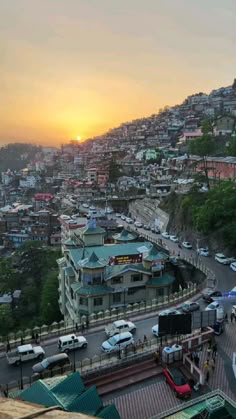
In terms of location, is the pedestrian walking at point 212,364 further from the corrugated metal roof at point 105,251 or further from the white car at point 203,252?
the white car at point 203,252

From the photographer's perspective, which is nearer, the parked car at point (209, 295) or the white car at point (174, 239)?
the parked car at point (209, 295)

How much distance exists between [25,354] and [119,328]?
14.9ft

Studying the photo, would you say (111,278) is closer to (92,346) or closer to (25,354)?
(92,346)

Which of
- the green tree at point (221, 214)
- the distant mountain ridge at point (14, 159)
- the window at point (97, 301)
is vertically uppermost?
the distant mountain ridge at point (14, 159)

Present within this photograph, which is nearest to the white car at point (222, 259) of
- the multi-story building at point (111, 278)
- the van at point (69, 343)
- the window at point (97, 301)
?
the multi-story building at point (111, 278)

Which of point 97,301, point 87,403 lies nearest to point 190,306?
point 97,301

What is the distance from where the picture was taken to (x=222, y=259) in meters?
29.2

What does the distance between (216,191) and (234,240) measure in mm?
6601

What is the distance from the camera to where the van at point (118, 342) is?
51.9 ft

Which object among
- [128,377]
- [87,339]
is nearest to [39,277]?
[87,339]

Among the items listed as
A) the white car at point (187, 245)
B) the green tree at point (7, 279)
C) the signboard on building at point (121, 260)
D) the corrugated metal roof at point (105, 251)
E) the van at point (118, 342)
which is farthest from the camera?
the green tree at point (7, 279)

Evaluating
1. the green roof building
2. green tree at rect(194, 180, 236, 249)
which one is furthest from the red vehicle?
green tree at rect(194, 180, 236, 249)

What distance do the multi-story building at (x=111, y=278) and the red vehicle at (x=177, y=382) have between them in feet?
32.3

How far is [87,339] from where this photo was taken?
17375 mm
